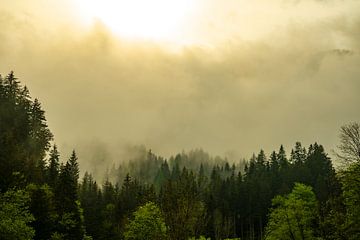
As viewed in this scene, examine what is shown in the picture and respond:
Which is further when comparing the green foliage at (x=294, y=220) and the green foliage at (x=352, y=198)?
the green foliage at (x=294, y=220)

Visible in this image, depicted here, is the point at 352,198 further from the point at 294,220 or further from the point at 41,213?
the point at 41,213

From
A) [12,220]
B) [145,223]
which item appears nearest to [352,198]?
[12,220]

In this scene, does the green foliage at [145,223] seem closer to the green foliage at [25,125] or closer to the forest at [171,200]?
the forest at [171,200]

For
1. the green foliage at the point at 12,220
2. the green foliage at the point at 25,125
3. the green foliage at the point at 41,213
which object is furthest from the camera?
the green foliage at the point at 25,125

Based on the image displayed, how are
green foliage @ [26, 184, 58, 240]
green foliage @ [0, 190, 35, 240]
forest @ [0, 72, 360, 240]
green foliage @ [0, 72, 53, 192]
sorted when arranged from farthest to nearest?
green foliage @ [0, 72, 53, 192]
green foliage @ [26, 184, 58, 240]
green foliage @ [0, 190, 35, 240]
forest @ [0, 72, 360, 240]

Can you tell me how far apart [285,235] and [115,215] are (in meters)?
62.7

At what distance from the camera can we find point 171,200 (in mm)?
23000

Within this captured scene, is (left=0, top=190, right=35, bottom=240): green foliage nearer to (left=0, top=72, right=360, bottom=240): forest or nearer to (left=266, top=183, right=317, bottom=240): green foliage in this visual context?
(left=0, top=72, right=360, bottom=240): forest

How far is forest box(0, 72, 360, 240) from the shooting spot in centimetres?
2695

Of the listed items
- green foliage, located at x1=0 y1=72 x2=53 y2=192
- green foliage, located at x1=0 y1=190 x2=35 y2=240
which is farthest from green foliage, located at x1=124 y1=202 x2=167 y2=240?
green foliage, located at x1=0 y1=190 x2=35 y2=240

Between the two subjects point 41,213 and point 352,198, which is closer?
point 352,198

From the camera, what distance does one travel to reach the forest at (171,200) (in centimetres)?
2695

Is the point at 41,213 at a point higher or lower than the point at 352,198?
higher

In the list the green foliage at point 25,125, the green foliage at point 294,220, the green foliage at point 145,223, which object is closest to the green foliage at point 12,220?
the green foliage at point 25,125
